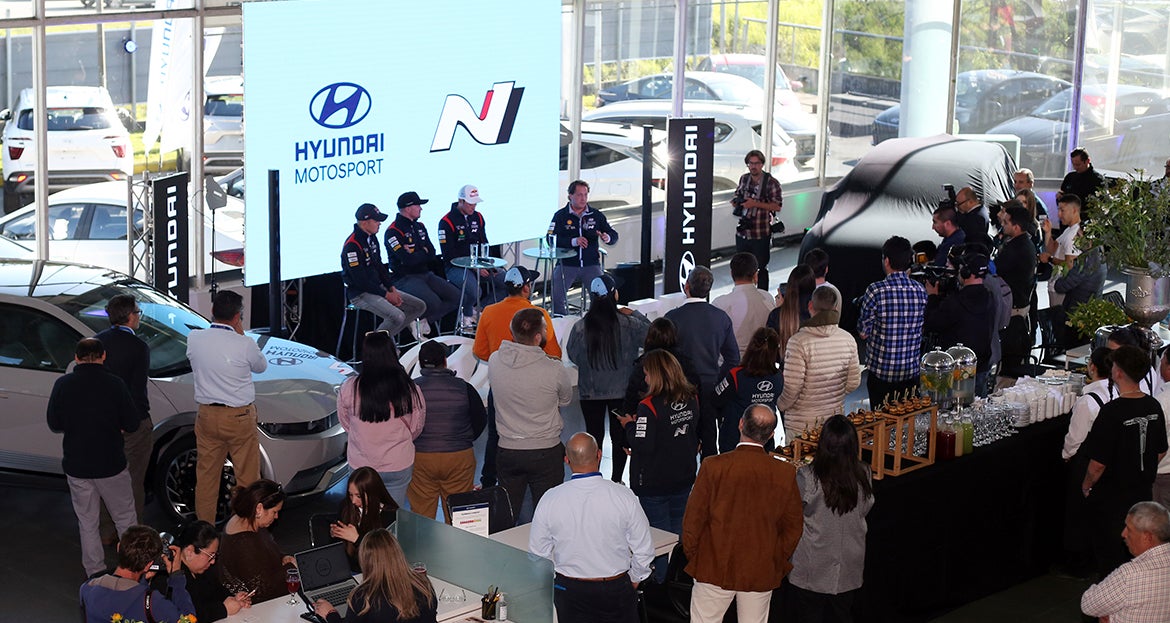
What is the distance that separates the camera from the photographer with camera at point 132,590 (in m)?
5.19

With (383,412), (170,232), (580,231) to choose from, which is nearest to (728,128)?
(580,231)

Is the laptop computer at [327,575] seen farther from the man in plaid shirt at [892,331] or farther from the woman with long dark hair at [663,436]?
the man in plaid shirt at [892,331]

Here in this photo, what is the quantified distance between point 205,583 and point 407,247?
18.3 feet

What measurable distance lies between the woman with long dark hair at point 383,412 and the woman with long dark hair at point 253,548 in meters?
1.01

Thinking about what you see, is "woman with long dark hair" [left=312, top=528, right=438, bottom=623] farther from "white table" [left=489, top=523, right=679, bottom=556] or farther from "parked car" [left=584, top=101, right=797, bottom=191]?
"parked car" [left=584, top=101, right=797, bottom=191]

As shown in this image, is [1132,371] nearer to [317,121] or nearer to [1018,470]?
[1018,470]

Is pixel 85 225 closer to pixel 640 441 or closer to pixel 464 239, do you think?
pixel 464 239

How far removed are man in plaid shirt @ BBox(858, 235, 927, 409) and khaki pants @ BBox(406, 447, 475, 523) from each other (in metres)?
2.35

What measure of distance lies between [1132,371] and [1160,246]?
202cm

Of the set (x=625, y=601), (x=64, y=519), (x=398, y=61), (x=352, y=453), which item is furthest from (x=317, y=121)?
(x=625, y=601)

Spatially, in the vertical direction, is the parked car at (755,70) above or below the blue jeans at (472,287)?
above

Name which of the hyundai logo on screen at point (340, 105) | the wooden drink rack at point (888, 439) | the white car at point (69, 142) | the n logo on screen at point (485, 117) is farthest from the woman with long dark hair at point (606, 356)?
the white car at point (69, 142)

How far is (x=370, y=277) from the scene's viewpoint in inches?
→ 410

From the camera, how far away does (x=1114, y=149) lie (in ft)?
54.2
